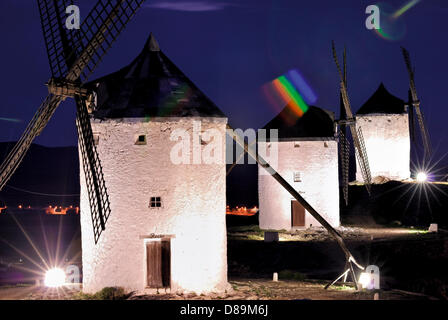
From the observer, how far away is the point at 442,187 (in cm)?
4003

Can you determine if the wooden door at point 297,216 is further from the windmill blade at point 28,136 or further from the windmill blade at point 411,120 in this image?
the windmill blade at point 28,136

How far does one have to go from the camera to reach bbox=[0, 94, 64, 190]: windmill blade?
1509 centimetres

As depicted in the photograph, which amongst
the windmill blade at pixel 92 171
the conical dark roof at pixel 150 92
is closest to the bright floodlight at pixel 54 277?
the windmill blade at pixel 92 171

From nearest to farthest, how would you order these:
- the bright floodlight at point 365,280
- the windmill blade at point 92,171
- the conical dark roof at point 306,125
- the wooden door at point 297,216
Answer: the windmill blade at point 92,171
the bright floodlight at point 365,280
the conical dark roof at point 306,125
the wooden door at point 297,216

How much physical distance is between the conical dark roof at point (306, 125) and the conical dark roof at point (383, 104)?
11273 mm

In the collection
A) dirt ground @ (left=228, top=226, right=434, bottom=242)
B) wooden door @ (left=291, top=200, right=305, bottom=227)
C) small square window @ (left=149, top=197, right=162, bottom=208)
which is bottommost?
dirt ground @ (left=228, top=226, right=434, bottom=242)

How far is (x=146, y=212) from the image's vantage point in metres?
15.5

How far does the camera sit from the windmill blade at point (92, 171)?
569 inches

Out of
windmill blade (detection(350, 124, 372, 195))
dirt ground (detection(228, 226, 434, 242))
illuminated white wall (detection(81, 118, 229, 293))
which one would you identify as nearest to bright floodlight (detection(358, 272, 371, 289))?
illuminated white wall (detection(81, 118, 229, 293))

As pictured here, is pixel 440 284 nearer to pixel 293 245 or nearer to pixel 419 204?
pixel 293 245

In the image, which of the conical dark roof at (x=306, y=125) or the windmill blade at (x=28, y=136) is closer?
the windmill blade at (x=28, y=136)

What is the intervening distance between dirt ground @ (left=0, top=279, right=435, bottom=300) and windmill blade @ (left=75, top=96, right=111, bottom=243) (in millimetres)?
2050

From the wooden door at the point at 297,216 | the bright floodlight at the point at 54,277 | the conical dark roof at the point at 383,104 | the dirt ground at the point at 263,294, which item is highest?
the conical dark roof at the point at 383,104

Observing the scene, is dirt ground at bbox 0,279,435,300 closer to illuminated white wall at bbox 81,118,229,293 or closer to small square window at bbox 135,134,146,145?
illuminated white wall at bbox 81,118,229,293
